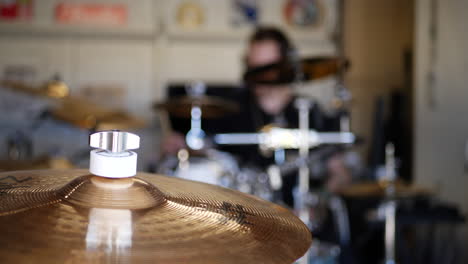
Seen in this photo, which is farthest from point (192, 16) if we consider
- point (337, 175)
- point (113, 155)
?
point (113, 155)

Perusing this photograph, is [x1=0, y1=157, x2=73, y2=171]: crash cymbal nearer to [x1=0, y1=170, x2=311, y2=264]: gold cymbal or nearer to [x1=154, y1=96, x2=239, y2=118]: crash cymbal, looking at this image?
[x1=154, y1=96, x2=239, y2=118]: crash cymbal

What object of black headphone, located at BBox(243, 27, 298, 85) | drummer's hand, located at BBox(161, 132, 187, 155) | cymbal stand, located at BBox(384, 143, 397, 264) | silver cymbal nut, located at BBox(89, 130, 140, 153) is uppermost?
black headphone, located at BBox(243, 27, 298, 85)

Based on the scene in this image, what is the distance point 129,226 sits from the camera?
585 mm

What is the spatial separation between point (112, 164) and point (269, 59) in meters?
2.47

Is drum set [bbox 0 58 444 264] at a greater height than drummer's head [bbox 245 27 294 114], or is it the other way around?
drummer's head [bbox 245 27 294 114]

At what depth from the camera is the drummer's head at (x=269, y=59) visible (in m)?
3.04

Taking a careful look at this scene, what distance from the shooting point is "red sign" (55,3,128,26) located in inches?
210

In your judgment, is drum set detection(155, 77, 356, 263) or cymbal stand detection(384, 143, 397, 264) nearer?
drum set detection(155, 77, 356, 263)

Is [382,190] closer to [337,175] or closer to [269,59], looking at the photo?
[337,175]

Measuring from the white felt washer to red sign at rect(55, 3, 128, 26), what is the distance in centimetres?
499

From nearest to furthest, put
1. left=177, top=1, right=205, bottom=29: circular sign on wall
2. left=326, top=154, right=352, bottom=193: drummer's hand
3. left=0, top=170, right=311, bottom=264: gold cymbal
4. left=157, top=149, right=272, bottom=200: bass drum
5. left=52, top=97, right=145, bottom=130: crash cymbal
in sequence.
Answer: left=0, top=170, right=311, bottom=264: gold cymbal → left=157, top=149, right=272, bottom=200: bass drum → left=52, top=97, right=145, bottom=130: crash cymbal → left=326, top=154, right=352, bottom=193: drummer's hand → left=177, top=1, right=205, bottom=29: circular sign on wall

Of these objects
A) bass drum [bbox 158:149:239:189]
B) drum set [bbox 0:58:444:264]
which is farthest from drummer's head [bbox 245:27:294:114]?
drum set [bbox 0:58:444:264]

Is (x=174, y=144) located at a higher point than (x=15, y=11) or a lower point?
lower

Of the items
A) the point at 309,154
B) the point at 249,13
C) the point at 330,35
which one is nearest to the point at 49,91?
the point at 309,154
